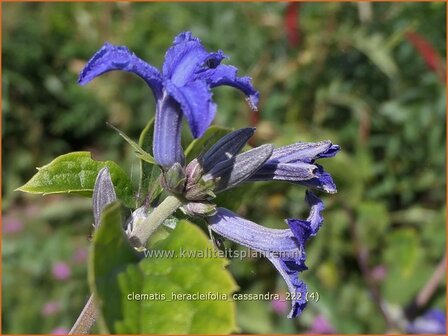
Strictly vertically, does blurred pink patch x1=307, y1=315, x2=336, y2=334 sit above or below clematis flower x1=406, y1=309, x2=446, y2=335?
below

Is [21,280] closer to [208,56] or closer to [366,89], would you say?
[366,89]

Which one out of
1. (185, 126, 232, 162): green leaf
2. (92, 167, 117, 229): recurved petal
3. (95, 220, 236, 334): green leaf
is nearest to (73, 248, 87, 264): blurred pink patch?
(185, 126, 232, 162): green leaf

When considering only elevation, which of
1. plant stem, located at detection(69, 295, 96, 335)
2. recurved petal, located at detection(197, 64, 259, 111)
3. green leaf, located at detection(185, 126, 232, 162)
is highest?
recurved petal, located at detection(197, 64, 259, 111)

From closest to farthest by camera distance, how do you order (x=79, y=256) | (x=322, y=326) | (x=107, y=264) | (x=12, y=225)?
1. (x=107, y=264)
2. (x=322, y=326)
3. (x=79, y=256)
4. (x=12, y=225)

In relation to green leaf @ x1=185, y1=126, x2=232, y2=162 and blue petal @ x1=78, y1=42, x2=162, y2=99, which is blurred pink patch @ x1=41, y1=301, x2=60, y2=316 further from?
blue petal @ x1=78, y1=42, x2=162, y2=99

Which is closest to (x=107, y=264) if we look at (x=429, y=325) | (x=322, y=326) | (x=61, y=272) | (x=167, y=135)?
(x=167, y=135)

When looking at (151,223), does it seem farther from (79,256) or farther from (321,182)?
(79,256)

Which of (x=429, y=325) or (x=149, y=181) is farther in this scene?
(x=429, y=325)
